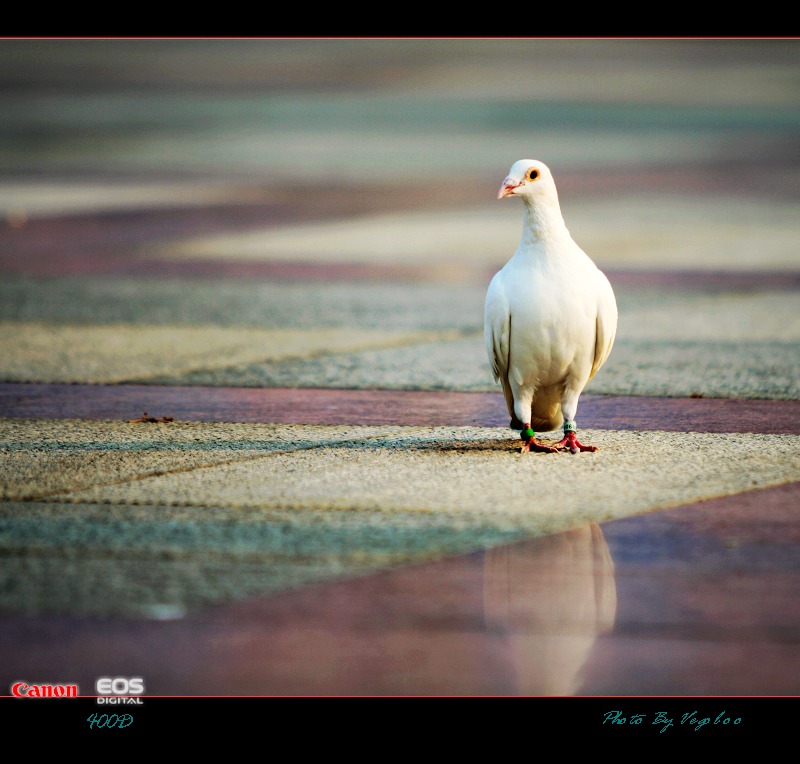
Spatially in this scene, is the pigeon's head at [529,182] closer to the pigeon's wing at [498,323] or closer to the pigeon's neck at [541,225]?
the pigeon's neck at [541,225]

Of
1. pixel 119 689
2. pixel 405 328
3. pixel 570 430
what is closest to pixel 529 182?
pixel 570 430

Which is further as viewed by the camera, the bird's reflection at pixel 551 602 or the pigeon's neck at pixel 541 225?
the pigeon's neck at pixel 541 225

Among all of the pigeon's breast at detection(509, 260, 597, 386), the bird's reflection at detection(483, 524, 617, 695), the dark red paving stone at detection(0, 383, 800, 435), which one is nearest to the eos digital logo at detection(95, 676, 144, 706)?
the bird's reflection at detection(483, 524, 617, 695)

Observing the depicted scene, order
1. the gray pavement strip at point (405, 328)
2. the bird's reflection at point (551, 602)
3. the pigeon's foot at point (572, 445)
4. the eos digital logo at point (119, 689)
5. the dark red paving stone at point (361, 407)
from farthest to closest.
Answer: the gray pavement strip at point (405, 328) → the dark red paving stone at point (361, 407) → the pigeon's foot at point (572, 445) → the bird's reflection at point (551, 602) → the eos digital logo at point (119, 689)

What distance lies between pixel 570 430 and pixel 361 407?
4.80ft


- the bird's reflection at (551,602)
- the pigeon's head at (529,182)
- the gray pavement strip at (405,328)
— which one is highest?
the gray pavement strip at (405,328)

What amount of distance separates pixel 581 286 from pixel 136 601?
92.6 inches

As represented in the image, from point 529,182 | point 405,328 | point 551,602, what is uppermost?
point 405,328

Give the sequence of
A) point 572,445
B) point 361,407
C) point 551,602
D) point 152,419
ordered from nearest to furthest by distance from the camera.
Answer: point 551,602 → point 572,445 → point 152,419 → point 361,407

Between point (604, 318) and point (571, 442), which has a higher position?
point (604, 318)

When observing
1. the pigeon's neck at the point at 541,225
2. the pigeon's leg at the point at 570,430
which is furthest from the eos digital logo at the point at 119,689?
the pigeon's neck at the point at 541,225

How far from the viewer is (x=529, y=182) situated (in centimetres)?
480

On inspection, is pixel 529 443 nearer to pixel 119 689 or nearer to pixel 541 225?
pixel 541 225

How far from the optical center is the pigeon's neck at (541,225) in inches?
189
